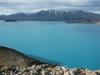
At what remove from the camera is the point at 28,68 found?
491 centimetres

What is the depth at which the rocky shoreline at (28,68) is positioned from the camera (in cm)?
402

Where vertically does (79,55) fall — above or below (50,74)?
below

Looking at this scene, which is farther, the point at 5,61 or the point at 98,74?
the point at 5,61

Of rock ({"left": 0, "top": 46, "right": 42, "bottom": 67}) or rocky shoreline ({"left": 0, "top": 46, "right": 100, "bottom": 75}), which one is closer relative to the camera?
rocky shoreline ({"left": 0, "top": 46, "right": 100, "bottom": 75})

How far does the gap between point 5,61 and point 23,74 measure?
10.6ft

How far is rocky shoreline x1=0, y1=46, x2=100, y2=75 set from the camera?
4.02 metres

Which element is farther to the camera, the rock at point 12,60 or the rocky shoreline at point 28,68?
the rock at point 12,60

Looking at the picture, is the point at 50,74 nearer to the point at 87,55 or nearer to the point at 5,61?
the point at 5,61

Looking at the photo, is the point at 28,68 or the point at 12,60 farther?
the point at 12,60

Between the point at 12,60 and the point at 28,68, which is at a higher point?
the point at 28,68

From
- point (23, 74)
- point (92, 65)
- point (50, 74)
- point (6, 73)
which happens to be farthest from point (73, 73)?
point (92, 65)

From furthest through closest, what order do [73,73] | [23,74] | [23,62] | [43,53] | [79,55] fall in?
[43,53] < [79,55] < [23,62] < [23,74] < [73,73]

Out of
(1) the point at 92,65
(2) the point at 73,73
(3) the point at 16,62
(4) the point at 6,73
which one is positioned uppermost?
(2) the point at 73,73

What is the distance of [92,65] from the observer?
300 inches
